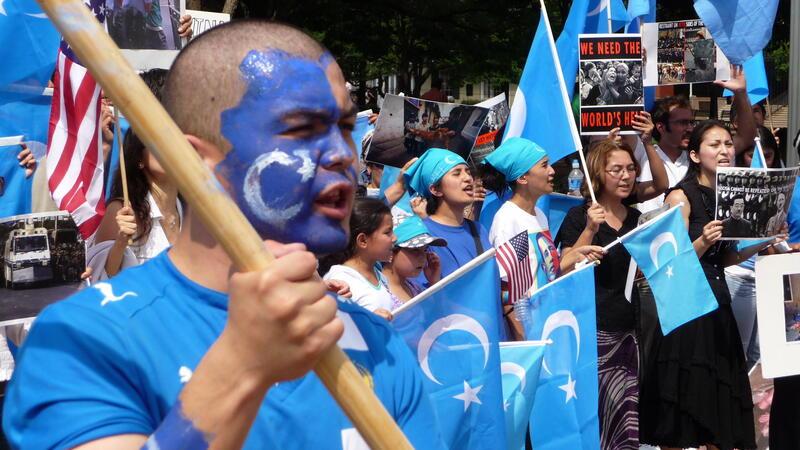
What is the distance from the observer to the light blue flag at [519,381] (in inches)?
189

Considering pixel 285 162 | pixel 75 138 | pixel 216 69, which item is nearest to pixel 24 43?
pixel 75 138

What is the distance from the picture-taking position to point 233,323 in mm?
1394

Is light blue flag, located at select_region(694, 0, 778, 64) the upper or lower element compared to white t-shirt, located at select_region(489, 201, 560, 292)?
upper

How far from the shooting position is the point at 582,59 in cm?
745

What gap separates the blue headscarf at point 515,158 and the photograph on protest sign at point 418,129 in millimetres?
667

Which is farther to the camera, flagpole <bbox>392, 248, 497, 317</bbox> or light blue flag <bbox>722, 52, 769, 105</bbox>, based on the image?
light blue flag <bbox>722, 52, 769, 105</bbox>

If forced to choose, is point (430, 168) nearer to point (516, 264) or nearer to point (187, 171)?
point (516, 264)

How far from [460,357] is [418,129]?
3.34 meters

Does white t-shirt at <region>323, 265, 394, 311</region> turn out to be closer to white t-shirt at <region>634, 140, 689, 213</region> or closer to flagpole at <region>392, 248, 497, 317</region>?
flagpole at <region>392, 248, 497, 317</region>

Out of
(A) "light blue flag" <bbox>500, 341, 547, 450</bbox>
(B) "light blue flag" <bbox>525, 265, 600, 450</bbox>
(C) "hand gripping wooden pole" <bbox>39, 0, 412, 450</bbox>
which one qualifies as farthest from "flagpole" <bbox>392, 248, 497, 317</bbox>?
(C) "hand gripping wooden pole" <bbox>39, 0, 412, 450</bbox>

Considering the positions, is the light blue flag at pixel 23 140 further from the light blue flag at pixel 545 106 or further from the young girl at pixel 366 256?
the light blue flag at pixel 545 106

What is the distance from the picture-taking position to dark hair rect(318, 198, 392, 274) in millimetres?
4828

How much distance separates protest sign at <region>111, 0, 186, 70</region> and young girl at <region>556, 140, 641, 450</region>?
2513 mm

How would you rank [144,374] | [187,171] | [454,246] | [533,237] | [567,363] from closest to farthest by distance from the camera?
[187,171] → [144,374] → [567,363] → [454,246] → [533,237]
